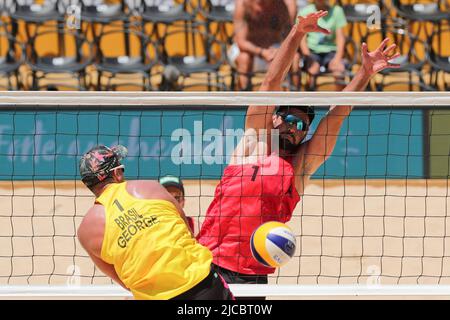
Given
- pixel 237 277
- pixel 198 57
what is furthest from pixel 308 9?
pixel 237 277

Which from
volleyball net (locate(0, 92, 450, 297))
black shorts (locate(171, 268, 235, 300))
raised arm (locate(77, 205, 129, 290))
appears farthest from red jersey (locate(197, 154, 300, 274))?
volleyball net (locate(0, 92, 450, 297))

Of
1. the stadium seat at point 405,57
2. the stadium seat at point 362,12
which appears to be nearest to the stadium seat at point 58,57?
the stadium seat at point 362,12

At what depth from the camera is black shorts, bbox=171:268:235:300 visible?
4.47 meters

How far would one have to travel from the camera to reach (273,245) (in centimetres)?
498

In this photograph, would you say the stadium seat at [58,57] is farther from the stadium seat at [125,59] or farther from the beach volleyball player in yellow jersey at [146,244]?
the beach volleyball player in yellow jersey at [146,244]

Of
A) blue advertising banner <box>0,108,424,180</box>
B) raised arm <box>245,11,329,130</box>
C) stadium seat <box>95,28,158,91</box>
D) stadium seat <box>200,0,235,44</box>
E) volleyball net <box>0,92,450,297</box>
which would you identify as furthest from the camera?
stadium seat <box>200,0,235,44</box>

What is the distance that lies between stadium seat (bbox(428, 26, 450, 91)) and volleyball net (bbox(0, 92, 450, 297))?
1.03 metres

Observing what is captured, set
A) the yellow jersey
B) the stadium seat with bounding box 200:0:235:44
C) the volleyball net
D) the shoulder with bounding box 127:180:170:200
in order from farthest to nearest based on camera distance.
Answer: the stadium seat with bounding box 200:0:235:44 → the volleyball net → the shoulder with bounding box 127:180:170:200 → the yellow jersey

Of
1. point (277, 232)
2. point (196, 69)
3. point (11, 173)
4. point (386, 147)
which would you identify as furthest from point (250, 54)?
point (277, 232)

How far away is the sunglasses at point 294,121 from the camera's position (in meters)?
5.41

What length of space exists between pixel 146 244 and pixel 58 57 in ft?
21.1

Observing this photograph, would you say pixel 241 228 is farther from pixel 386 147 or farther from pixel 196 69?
pixel 196 69

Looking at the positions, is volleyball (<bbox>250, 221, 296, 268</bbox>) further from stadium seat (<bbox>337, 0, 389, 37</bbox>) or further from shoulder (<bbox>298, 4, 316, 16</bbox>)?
stadium seat (<bbox>337, 0, 389, 37</bbox>)

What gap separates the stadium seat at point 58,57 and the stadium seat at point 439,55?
3.46 metres
